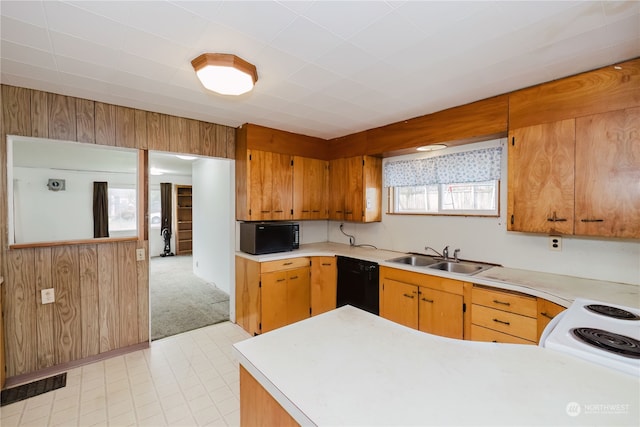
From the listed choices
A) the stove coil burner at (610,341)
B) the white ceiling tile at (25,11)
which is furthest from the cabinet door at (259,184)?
the stove coil burner at (610,341)

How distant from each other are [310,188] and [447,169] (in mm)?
1752

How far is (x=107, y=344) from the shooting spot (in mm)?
2662

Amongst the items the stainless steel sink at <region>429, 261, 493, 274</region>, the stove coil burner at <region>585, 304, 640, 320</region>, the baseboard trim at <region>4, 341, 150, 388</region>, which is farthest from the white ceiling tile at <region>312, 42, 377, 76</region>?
the baseboard trim at <region>4, 341, 150, 388</region>

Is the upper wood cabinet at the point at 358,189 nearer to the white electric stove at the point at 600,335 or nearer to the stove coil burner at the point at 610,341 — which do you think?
the white electric stove at the point at 600,335

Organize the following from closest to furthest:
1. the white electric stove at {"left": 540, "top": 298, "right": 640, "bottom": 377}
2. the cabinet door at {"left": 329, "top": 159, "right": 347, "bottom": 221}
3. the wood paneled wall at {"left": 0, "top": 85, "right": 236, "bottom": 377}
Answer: the white electric stove at {"left": 540, "top": 298, "right": 640, "bottom": 377}
the wood paneled wall at {"left": 0, "top": 85, "right": 236, "bottom": 377}
the cabinet door at {"left": 329, "top": 159, "right": 347, "bottom": 221}

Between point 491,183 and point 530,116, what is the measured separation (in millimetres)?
729

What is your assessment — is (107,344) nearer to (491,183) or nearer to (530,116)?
(491,183)

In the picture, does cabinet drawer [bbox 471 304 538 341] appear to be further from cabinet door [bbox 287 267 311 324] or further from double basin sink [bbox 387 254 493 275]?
cabinet door [bbox 287 267 311 324]

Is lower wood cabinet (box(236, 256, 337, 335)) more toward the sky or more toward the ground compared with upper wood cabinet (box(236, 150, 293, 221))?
more toward the ground

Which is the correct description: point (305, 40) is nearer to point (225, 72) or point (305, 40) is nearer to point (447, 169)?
point (225, 72)

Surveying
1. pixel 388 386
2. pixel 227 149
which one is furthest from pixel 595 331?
pixel 227 149

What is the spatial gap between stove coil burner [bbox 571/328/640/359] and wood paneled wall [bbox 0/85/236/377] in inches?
133

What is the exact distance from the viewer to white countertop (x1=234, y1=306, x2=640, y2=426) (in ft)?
2.31

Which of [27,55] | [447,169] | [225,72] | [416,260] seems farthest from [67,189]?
[447,169]
